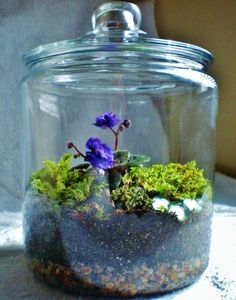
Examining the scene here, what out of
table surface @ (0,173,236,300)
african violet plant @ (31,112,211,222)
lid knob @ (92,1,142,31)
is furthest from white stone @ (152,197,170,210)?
lid knob @ (92,1,142,31)

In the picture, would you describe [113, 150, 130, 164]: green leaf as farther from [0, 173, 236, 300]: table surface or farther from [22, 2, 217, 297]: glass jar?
[0, 173, 236, 300]: table surface

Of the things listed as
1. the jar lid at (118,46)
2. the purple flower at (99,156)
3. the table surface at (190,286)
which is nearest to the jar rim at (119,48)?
the jar lid at (118,46)

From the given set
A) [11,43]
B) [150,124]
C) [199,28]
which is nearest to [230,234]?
[150,124]

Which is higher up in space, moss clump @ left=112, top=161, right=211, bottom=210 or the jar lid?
the jar lid

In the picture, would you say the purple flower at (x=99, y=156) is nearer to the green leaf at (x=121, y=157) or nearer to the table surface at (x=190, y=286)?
the green leaf at (x=121, y=157)

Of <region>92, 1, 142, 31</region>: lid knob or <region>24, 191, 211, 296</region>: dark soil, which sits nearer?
<region>24, 191, 211, 296</region>: dark soil

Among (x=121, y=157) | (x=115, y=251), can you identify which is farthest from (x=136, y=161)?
(x=115, y=251)

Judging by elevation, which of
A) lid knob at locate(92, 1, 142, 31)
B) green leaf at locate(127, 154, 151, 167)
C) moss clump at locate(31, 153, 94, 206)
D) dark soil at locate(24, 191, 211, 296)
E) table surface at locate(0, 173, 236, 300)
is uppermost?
lid knob at locate(92, 1, 142, 31)
